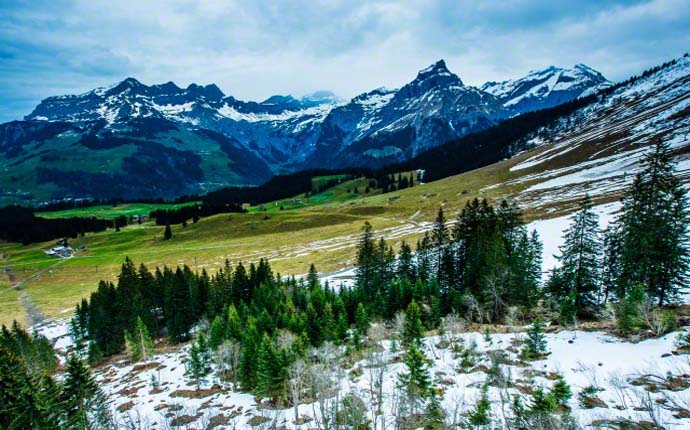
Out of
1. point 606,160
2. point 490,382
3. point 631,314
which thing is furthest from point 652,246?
point 606,160

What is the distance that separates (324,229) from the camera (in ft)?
545

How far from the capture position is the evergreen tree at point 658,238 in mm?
39500

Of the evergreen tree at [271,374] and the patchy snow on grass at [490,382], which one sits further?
the evergreen tree at [271,374]

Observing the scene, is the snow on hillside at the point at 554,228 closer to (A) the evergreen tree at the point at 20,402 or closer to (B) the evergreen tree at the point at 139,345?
(A) the evergreen tree at the point at 20,402

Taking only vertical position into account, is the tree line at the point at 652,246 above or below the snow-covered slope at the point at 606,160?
below

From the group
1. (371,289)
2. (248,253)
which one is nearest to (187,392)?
(371,289)

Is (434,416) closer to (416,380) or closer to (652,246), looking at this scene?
(416,380)

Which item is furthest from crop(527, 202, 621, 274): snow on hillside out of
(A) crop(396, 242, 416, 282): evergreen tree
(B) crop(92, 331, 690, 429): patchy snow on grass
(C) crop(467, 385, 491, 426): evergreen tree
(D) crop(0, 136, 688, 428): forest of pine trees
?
(C) crop(467, 385, 491, 426): evergreen tree

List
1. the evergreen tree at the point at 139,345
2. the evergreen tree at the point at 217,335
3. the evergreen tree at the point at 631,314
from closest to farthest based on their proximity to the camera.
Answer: the evergreen tree at the point at 631,314
the evergreen tree at the point at 217,335
the evergreen tree at the point at 139,345

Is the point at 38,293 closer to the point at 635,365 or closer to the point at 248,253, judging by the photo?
the point at 248,253

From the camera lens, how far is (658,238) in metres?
40.2

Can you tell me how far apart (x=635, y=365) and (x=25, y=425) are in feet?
150

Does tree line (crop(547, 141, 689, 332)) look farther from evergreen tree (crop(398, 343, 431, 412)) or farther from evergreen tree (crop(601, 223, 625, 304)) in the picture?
evergreen tree (crop(398, 343, 431, 412))

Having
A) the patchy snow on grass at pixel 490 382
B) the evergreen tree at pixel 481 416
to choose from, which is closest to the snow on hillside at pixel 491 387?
the patchy snow on grass at pixel 490 382
